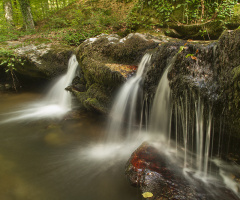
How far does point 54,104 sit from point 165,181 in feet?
18.8

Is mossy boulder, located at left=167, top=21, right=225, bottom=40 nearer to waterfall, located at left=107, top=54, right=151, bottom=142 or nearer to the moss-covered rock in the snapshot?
waterfall, located at left=107, top=54, right=151, bottom=142

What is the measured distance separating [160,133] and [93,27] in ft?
28.3

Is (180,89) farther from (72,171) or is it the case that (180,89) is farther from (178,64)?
(72,171)

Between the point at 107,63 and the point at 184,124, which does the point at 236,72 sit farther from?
the point at 107,63

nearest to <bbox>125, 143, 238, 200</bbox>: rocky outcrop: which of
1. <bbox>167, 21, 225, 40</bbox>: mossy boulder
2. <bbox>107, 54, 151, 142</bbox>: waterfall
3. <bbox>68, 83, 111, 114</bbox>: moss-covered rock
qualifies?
<bbox>107, 54, 151, 142</bbox>: waterfall

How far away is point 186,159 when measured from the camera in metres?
3.14

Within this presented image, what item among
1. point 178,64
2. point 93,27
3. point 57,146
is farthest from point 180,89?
point 93,27

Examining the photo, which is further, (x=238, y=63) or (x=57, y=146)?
(x=57, y=146)

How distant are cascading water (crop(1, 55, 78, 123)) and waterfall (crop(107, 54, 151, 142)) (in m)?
2.25

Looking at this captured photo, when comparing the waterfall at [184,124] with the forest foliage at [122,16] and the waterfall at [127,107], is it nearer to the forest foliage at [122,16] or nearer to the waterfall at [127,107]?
the waterfall at [127,107]

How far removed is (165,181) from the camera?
2.52 meters

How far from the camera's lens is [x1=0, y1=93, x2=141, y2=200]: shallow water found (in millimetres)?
2703

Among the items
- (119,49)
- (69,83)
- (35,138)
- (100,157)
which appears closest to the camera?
(100,157)

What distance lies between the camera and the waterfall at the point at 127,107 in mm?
4348
